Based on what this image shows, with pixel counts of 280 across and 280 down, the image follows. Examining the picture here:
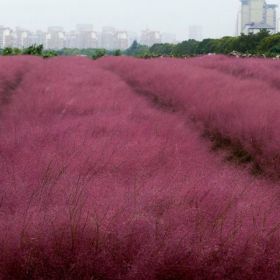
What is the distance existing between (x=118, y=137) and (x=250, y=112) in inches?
78.7

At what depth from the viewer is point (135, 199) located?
2.33 meters

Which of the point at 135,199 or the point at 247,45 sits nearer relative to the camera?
the point at 135,199

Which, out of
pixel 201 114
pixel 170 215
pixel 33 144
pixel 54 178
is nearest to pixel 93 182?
pixel 54 178

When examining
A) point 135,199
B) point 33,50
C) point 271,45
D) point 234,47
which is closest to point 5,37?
point 33,50

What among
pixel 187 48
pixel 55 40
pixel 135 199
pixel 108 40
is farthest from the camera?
pixel 108 40

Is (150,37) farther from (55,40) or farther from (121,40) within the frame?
(55,40)

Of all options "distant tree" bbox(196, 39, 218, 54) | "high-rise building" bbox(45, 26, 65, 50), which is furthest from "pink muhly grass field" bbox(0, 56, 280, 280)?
"high-rise building" bbox(45, 26, 65, 50)

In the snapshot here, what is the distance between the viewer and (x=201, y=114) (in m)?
6.00

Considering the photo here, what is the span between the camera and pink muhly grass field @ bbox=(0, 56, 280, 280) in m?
1.91

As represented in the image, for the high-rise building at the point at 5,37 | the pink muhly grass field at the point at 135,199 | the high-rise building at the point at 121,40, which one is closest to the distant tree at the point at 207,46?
the pink muhly grass field at the point at 135,199

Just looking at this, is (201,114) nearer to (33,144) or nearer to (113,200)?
(33,144)

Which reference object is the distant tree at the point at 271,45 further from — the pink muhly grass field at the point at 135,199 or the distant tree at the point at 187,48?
the pink muhly grass field at the point at 135,199

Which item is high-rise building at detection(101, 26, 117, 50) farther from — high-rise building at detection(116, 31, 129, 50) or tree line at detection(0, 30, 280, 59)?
tree line at detection(0, 30, 280, 59)

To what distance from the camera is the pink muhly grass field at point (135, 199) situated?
191 centimetres
